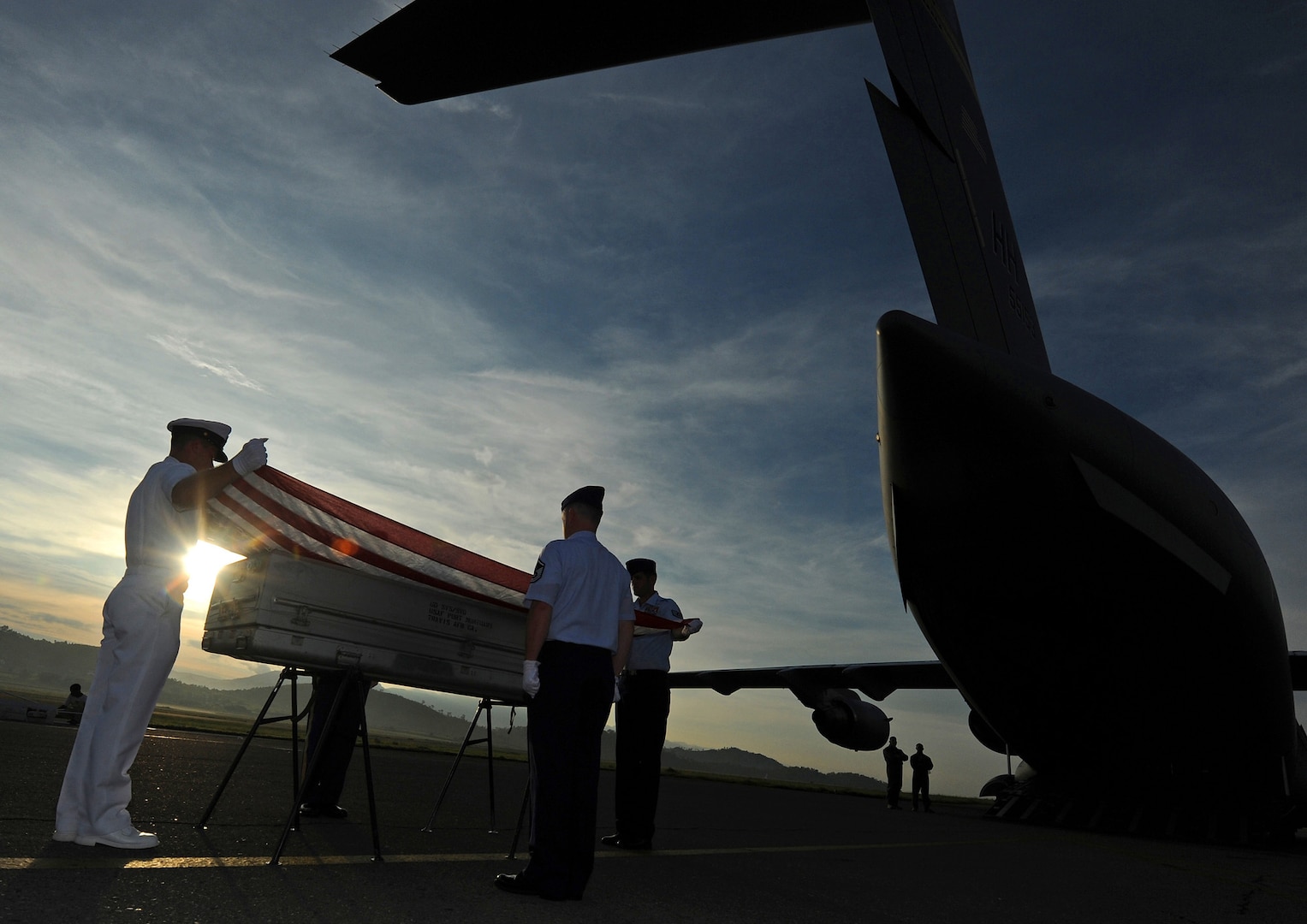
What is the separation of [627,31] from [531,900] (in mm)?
8034

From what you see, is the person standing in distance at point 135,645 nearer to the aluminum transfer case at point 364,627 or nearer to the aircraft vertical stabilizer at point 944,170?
the aluminum transfer case at point 364,627

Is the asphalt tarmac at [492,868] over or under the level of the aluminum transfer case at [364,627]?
under

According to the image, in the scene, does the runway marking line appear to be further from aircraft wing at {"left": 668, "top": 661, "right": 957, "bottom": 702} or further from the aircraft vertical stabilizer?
Answer: aircraft wing at {"left": 668, "top": 661, "right": 957, "bottom": 702}

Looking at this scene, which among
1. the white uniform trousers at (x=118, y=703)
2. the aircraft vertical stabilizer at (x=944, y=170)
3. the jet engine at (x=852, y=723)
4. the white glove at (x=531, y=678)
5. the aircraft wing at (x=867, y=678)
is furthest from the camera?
the aircraft wing at (x=867, y=678)

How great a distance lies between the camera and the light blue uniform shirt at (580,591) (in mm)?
4082

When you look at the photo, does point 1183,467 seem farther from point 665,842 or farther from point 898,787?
point 898,787

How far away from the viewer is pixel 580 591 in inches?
164

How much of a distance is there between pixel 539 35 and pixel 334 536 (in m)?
5.68

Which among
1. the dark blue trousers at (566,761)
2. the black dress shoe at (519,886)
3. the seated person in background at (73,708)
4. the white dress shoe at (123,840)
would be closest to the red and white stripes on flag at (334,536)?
the dark blue trousers at (566,761)

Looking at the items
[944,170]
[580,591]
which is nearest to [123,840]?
[580,591]

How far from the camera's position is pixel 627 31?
819 centimetres

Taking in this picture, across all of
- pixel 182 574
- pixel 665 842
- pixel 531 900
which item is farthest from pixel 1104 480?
pixel 182 574

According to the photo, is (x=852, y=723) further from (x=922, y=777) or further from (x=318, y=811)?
(x=318, y=811)

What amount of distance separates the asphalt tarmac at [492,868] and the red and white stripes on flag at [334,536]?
156 centimetres
